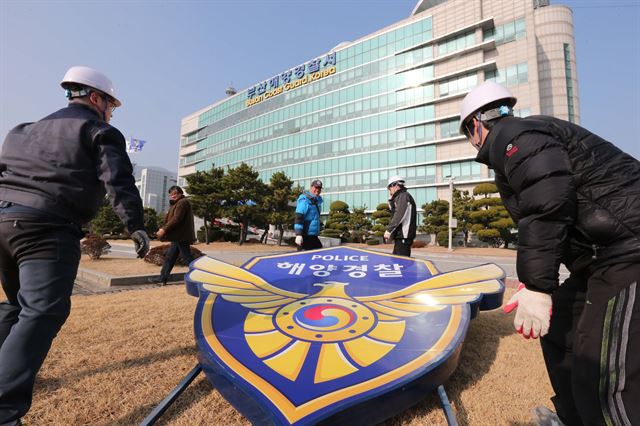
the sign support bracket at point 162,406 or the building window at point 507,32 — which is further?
the building window at point 507,32

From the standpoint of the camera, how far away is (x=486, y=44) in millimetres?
29375

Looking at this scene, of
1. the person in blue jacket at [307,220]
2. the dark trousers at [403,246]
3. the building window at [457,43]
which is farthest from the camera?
the building window at [457,43]

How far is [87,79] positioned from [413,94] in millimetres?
36592

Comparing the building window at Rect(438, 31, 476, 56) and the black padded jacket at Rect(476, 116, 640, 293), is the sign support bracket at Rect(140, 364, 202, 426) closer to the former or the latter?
the black padded jacket at Rect(476, 116, 640, 293)

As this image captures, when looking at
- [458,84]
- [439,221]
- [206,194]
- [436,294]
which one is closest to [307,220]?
[436,294]

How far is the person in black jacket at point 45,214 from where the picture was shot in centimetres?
143

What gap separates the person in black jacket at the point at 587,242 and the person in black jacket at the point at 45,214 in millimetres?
1999

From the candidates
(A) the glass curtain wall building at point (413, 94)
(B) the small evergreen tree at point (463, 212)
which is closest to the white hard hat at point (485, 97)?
(B) the small evergreen tree at point (463, 212)

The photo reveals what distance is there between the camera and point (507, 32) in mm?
29297

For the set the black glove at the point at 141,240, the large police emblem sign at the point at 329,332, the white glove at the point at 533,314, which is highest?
the black glove at the point at 141,240

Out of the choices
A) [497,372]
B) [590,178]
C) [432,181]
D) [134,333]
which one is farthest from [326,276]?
[432,181]

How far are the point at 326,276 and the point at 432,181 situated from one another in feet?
105

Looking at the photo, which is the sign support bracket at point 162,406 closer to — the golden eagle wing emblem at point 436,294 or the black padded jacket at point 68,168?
the black padded jacket at point 68,168

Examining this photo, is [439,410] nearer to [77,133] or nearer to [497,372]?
[497,372]
